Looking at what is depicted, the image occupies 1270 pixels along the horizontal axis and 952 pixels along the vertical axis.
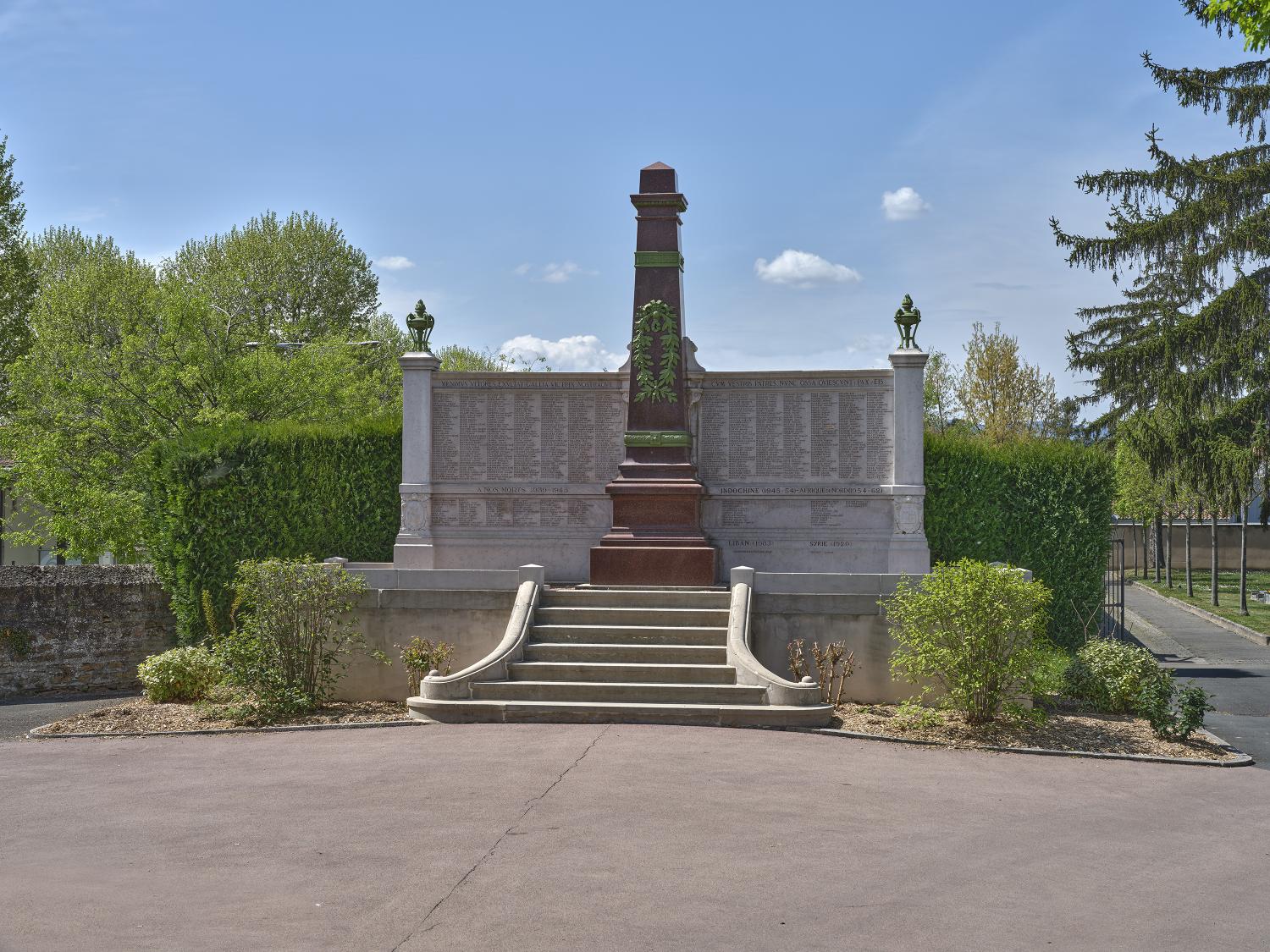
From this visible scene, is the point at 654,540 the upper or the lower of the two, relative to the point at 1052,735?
upper

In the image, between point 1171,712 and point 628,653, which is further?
point 628,653

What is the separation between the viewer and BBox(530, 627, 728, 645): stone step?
1397 cm

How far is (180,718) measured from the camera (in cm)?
1342

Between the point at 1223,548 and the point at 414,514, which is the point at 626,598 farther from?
the point at 1223,548

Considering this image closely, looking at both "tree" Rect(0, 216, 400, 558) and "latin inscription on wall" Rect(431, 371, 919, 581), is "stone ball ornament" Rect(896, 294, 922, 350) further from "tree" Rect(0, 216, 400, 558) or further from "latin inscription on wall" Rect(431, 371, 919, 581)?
"tree" Rect(0, 216, 400, 558)

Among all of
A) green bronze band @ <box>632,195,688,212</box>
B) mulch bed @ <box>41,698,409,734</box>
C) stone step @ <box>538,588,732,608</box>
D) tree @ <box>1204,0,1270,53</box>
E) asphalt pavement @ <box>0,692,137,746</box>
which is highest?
tree @ <box>1204,0,1270,53</box>

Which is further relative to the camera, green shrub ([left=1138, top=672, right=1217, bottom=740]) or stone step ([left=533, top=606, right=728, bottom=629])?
stone step ([left=533, top=606, right=728, bottom=629])

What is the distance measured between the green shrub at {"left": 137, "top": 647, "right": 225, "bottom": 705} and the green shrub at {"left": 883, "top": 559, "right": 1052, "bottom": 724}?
8036 millimetres

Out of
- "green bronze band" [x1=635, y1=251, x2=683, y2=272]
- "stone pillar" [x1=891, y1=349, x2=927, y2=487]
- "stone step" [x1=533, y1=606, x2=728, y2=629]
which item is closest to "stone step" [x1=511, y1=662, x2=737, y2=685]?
"stone step" [x1=533, y1=606, x2=728, y2=629]

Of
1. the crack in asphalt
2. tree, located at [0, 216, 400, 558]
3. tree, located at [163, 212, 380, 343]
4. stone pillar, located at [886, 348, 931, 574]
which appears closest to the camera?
the crack in asphalt

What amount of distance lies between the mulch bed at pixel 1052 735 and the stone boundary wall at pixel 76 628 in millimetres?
11086

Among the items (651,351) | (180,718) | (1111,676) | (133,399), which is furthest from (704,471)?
(133,399)

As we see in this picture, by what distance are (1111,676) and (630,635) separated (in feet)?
17.4

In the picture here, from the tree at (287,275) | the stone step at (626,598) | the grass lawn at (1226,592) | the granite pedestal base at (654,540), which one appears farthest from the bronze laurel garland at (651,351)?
the tree at (287,275)
